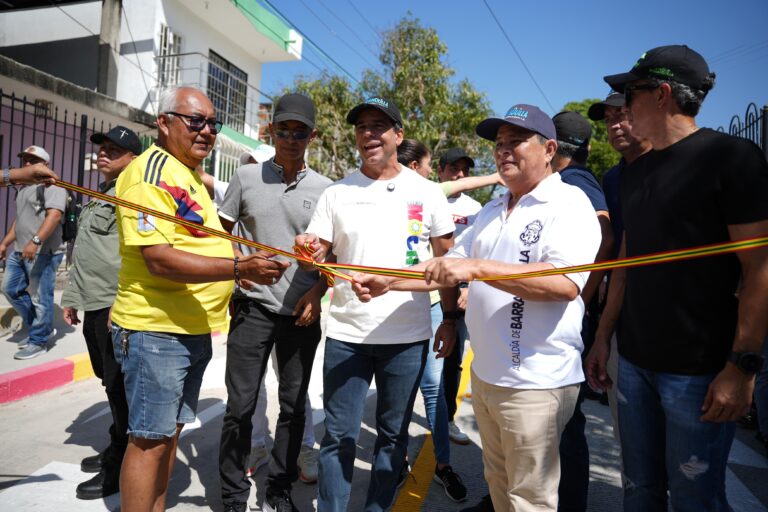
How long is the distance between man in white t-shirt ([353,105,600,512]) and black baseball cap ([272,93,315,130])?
1.28 m

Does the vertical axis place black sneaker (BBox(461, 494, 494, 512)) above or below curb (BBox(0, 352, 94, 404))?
below

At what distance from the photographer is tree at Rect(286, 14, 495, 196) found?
14.4m

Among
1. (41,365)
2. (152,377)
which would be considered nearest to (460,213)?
(152,377)

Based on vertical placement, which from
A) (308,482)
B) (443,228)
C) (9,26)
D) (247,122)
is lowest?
(308,482)

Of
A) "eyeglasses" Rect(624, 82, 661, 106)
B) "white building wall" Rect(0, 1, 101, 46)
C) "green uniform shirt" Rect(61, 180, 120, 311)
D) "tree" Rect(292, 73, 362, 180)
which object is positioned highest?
"white building wall" Rect(0, 1, 101, 46)

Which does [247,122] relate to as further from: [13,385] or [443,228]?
[443,228]

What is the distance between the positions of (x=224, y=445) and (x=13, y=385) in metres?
2.99

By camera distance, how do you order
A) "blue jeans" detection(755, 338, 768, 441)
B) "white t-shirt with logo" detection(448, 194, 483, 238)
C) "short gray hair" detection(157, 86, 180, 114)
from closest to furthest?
"short gray hair" detection(157, 86, 180, 114)
"blue jeans" detection(755, 338, 768, 441)
"white t-shirt with logo" detection(448, 194, 483, 238)

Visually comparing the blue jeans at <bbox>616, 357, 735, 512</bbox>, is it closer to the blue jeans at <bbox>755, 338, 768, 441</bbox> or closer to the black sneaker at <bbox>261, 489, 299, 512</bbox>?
the black sneaker at <bbox>261, 489, 299, 512</bbox>

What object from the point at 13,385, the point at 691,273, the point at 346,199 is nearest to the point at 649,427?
the point at 691,273

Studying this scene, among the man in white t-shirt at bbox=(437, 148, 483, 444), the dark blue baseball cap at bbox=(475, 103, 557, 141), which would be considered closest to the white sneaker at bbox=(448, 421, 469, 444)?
the man in white t-shirt at bbox=(437, 148, 483, 444)

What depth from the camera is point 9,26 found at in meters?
13.7

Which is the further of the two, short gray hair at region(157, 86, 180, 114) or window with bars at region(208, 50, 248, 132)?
window with bars at region(208, 50, 248, 132)

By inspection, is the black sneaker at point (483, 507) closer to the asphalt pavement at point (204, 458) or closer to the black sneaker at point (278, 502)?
the asphalt pavement at point (204, 458)
